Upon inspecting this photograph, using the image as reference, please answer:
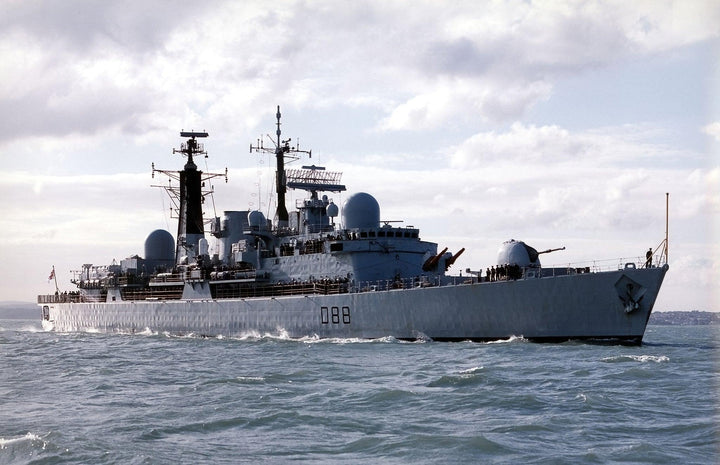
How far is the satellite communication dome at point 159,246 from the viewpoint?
61750 millimetres

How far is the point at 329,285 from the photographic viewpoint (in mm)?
40656

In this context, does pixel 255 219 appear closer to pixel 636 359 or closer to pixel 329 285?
pixel 329 285

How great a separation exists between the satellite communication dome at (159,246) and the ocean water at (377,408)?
3108 cm

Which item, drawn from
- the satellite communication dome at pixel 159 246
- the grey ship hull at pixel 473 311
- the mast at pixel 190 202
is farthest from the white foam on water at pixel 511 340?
the satellite communication dome at pixel 159 246

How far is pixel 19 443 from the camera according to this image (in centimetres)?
1534

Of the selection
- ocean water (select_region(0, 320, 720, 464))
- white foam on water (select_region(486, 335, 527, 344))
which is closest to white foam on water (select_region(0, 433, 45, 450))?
ocean water (select_region(0, 320, 720, 464))

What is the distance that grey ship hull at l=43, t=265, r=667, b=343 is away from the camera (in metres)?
31.4

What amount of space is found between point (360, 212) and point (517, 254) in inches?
416

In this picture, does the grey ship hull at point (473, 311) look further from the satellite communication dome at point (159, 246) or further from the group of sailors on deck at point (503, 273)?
the satellite communication dome at point (159, 246)

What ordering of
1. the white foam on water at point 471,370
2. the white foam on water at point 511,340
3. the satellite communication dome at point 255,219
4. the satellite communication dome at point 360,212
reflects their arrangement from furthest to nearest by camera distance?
the satellite communication dome at point 255,219 < the satellite communication dome at point 360,212 < the white foam on water at point 511,340 < the white foam on water at point 471,370

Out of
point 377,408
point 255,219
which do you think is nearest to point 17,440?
point 377,408

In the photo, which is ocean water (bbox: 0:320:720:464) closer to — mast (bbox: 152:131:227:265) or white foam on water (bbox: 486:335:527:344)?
white foam on water (bbox: 486:335:527:344)

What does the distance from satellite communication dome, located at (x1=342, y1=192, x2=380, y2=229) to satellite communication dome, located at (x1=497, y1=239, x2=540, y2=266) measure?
30.1 feet

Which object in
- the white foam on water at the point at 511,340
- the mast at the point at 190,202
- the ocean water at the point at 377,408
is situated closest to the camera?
the ocean water at the point at 377,408
